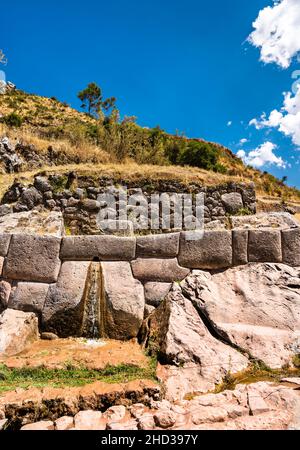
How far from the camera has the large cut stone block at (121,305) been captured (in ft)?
14.7

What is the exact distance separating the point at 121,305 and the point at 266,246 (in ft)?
7.03

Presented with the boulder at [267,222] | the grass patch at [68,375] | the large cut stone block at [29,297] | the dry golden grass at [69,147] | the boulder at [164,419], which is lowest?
the boulder at [164,419]

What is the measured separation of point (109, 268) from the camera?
480 centimetres

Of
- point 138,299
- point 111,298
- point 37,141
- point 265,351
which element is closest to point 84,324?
point 111,298

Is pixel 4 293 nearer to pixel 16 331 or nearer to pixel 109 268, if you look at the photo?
pixel 16 331

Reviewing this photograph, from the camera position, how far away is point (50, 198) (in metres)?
10.3

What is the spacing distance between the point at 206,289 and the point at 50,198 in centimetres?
737

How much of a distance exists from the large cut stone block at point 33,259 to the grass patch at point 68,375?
143 centimetres

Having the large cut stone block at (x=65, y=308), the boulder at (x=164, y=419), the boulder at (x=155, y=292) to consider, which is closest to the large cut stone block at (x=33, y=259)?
the large cut stone block at (x=65, y=308)

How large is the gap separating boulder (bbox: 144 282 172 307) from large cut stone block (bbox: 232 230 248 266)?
39.5 inches

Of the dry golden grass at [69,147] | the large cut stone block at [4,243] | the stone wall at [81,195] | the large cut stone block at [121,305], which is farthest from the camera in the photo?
the dry golden grass at [69,147]

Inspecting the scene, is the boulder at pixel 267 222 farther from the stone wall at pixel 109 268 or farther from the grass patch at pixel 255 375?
the grass patch at pixel 255 375

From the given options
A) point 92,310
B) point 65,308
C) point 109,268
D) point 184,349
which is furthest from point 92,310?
point 184,349

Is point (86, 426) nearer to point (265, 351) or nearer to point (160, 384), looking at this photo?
point (160, 384)
